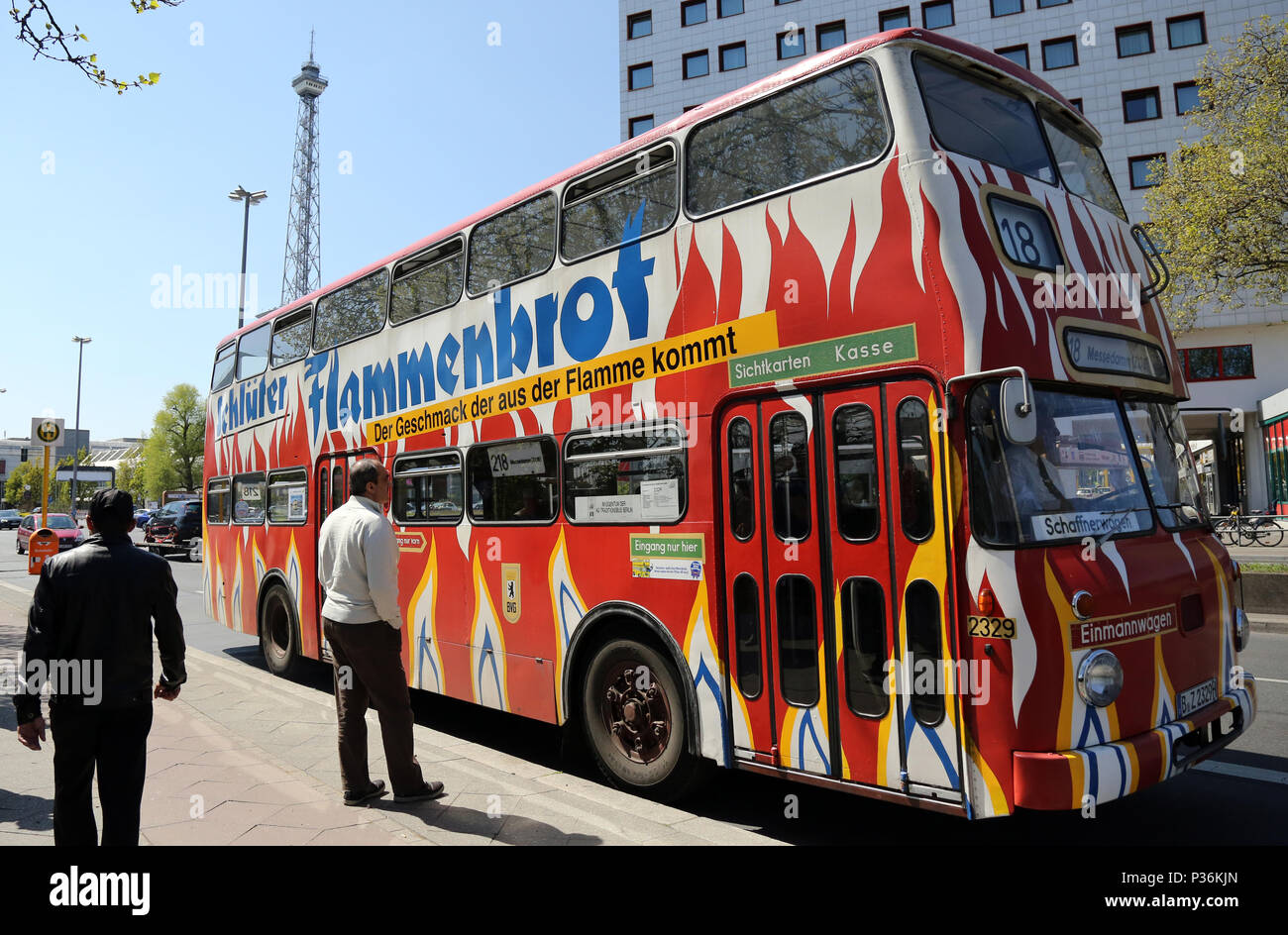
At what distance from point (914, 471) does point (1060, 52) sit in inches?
1498

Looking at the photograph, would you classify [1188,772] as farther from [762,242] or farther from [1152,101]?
[1152,101]

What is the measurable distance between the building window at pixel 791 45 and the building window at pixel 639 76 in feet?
20.4

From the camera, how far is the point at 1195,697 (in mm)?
4617

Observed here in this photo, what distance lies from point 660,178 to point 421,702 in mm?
5770

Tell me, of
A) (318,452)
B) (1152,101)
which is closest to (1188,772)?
(318,452)

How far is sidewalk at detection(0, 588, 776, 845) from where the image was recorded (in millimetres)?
4801

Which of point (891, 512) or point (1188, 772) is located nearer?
point (891, 512)

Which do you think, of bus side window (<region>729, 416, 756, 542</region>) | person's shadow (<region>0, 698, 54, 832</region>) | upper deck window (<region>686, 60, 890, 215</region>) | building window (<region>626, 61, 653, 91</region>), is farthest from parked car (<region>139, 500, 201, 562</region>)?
bus side window (<region>729, 416, 756, 542</region>)

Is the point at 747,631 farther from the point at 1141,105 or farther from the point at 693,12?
the point at 693,12

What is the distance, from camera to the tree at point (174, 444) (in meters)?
78.8

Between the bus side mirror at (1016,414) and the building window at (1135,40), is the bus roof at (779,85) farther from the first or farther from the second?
the building window at (1135,40)

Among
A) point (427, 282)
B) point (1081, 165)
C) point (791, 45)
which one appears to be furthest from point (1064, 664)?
point (791, 45)

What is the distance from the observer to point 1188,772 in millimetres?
6059

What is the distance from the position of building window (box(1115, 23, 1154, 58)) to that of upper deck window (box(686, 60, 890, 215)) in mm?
36638
